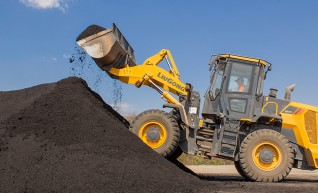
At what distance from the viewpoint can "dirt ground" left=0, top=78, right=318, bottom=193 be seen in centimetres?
747

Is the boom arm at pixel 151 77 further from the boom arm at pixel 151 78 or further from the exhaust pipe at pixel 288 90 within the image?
the exhaust pipe at pixel 288 90

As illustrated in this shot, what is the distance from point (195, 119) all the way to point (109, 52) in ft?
9.09

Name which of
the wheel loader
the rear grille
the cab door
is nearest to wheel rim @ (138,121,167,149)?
the wheel loader

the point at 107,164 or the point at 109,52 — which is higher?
the point at 109,52

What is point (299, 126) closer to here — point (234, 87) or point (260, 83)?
point (260, 83)

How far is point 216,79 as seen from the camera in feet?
37.3

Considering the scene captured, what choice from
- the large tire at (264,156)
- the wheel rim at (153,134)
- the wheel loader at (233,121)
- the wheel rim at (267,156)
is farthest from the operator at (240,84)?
the wheel rim at (153,134)

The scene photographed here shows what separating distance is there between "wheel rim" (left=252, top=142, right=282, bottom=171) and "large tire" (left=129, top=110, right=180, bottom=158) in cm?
200

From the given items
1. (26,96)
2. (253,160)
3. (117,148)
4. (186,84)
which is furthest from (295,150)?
(26,96)

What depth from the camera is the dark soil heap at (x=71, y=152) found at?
24.5 feet

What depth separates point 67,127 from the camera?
9055 mm

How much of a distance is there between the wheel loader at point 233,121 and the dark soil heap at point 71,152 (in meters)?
1.28

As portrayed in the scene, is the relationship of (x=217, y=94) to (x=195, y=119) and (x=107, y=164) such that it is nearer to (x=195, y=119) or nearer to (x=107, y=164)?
(x=195, y=119)

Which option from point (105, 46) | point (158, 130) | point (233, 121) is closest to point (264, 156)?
point (233, 121)
